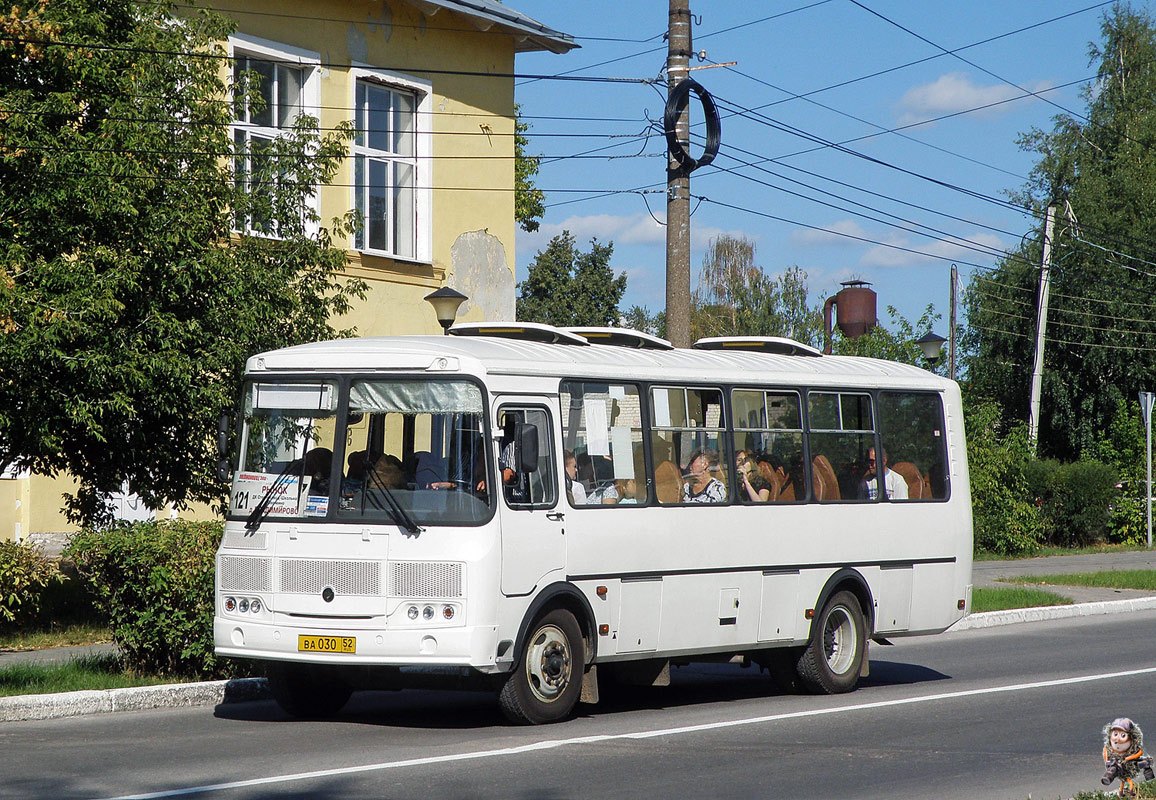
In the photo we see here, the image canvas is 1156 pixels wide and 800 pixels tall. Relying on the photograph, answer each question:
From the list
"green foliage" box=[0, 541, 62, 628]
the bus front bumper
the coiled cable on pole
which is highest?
the coiled cable on pole

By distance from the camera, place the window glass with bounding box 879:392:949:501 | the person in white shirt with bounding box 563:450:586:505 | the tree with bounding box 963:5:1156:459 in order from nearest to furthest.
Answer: the person in white shirt with bounding box 563:450:586:505, the window glass with bounding box 879:392:949:501, the tree with bounding box 963:5:1156:459

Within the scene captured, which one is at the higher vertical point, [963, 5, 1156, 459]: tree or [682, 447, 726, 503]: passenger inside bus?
[963, 5, 1156, 459]: tree

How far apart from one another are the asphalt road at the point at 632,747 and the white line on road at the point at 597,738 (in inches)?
0.8

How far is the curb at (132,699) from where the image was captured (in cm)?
1093

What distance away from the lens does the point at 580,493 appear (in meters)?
11.2

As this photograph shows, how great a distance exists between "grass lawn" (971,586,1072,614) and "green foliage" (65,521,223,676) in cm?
1184

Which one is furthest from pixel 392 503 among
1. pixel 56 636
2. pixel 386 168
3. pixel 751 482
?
pixel 386 168

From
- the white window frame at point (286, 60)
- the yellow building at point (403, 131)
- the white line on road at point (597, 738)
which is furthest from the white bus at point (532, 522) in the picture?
the yellow building at point (403, 131)

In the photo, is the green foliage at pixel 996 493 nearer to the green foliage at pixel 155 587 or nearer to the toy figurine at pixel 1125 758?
the green foliage at pixel 155 587

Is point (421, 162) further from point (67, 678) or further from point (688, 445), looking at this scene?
point (67, 678)

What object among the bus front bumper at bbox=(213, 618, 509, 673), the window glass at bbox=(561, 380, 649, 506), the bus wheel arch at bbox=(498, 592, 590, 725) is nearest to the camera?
the bus front bumper at bbox=(213, 618, 509, 673)

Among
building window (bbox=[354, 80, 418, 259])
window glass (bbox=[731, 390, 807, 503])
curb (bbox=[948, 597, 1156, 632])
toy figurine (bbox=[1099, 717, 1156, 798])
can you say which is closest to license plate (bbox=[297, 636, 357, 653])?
window glass (bbox=[731, 390, 807, 503])

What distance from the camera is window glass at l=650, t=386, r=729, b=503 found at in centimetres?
1209

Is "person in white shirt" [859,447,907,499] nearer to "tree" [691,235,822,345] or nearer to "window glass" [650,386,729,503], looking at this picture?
"window glass" [650,386,729,503]
